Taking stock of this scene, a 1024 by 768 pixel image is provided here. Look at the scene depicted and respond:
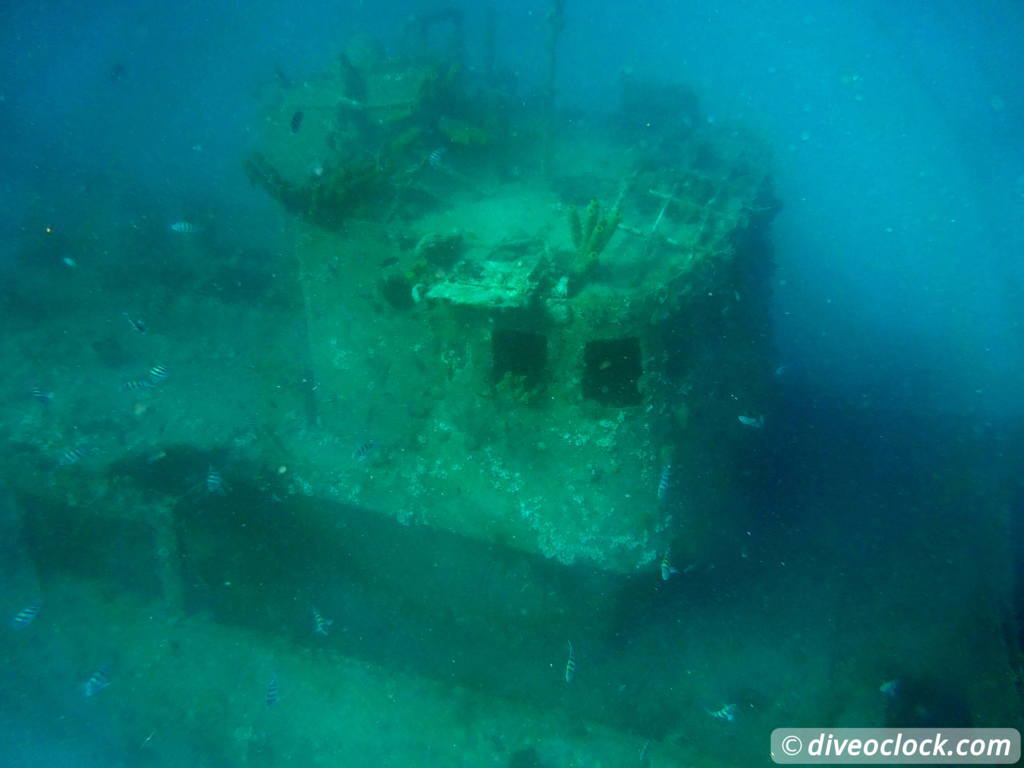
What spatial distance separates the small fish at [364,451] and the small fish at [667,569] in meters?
4.38

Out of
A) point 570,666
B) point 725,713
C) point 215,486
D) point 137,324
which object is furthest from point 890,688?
point 137,324

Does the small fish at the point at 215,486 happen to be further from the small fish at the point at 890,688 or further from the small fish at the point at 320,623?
the small fish at the point at 890,688

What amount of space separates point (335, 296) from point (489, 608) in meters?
5.63

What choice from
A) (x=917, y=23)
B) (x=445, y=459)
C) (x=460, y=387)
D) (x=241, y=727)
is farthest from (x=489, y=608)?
(x=917, y=23)

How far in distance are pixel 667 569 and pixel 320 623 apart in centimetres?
501

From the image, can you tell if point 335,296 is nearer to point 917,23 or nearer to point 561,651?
point 561,651

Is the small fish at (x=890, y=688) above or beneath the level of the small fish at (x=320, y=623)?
above

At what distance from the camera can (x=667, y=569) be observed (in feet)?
21.3

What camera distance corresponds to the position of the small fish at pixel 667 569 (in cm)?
646

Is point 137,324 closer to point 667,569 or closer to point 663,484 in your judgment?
point 663,484

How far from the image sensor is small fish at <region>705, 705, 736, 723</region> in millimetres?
6699

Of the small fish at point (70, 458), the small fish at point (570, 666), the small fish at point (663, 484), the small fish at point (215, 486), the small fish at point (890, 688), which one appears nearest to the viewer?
the small fish at point (570, 666)

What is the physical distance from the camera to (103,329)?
1192cm

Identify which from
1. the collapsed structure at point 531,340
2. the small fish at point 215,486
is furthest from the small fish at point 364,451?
the small fish at point 215,486
